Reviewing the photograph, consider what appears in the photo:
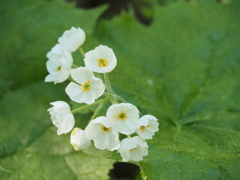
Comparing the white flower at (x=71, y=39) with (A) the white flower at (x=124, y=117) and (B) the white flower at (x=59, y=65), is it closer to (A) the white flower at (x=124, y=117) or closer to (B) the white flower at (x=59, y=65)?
(B) the white flower at (x=59, y=65)

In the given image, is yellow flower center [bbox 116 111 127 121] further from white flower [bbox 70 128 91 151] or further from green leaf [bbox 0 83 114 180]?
green leaf [bbox 0 83 114 180]

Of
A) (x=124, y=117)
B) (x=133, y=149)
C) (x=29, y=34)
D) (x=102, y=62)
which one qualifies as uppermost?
(x=102, y=62)

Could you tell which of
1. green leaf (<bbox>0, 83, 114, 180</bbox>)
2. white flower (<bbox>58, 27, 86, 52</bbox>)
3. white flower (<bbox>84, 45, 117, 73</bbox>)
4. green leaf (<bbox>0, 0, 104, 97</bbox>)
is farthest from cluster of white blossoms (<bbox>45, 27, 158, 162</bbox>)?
green leaf (<bbox>0, 0, 104, 97</bbox>)

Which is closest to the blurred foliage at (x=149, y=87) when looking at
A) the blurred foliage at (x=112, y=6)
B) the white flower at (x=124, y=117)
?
the white flower at (x=124, y=117)

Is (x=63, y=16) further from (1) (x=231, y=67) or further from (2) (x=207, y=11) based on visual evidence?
(1) (x=231, y=67)

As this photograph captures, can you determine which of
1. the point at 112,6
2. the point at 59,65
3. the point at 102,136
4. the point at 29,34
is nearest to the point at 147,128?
the point at 102,136

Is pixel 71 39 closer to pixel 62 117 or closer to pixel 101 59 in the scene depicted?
pixel 101 59
